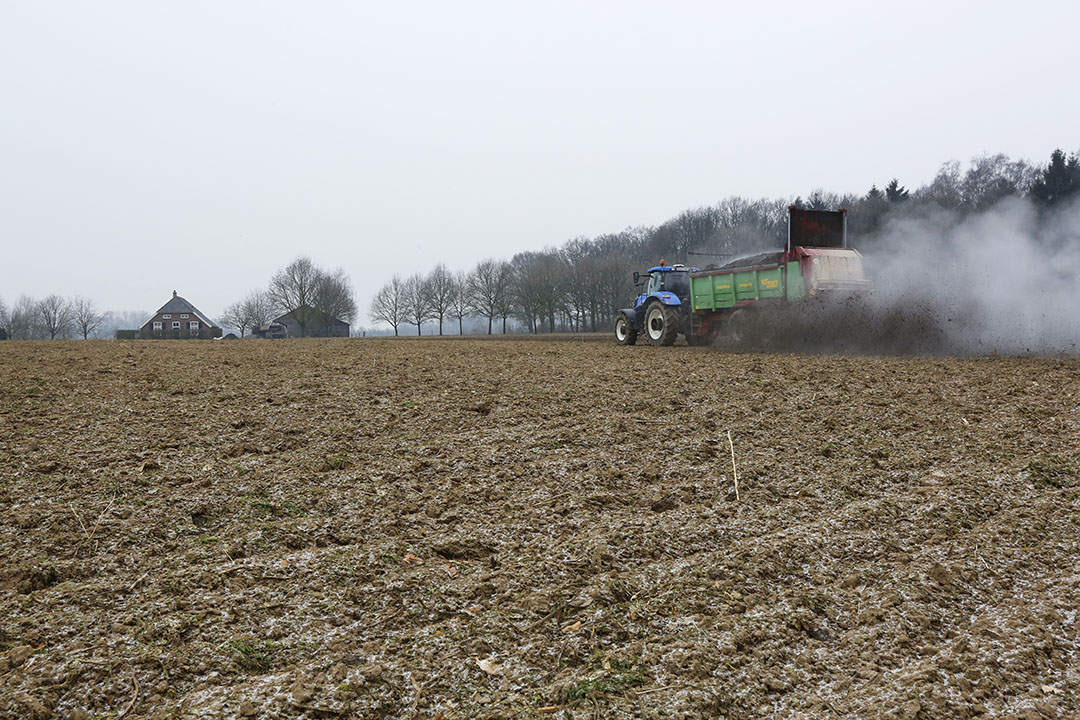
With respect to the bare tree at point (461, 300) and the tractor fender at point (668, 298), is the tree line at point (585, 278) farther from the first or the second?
the tractor fender at point (668, 298)

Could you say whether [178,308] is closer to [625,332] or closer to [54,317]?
[54,317]

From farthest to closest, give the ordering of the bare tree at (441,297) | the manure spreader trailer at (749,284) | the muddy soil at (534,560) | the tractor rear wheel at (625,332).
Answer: the bare tree at (441,297) < the tractor rear wheel at (625,332) < the manure spreader trailer at (749,284) < the muddy soil at (534,560)

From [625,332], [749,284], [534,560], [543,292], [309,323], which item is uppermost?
[543,292]

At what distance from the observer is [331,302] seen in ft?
220

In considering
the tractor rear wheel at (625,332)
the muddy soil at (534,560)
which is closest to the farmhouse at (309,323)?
the tractor rear wheel at (625,332)

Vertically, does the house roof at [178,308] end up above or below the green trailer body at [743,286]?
above

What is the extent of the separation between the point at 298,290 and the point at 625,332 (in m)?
55.9

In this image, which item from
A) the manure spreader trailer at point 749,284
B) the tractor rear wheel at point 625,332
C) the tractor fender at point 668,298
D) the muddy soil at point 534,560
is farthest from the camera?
the tractor rear wheel at point 625,332

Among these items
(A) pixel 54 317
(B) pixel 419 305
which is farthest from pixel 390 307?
(A) pixel 54 317

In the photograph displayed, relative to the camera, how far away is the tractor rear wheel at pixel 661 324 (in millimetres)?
16578

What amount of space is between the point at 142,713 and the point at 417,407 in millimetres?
4691

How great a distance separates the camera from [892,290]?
13.7 meters

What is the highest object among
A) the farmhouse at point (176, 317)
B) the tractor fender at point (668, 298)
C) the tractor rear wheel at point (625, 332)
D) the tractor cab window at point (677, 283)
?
the farmhouse at point (176, 317)

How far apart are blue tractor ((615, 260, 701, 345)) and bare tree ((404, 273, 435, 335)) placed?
56.1 m
